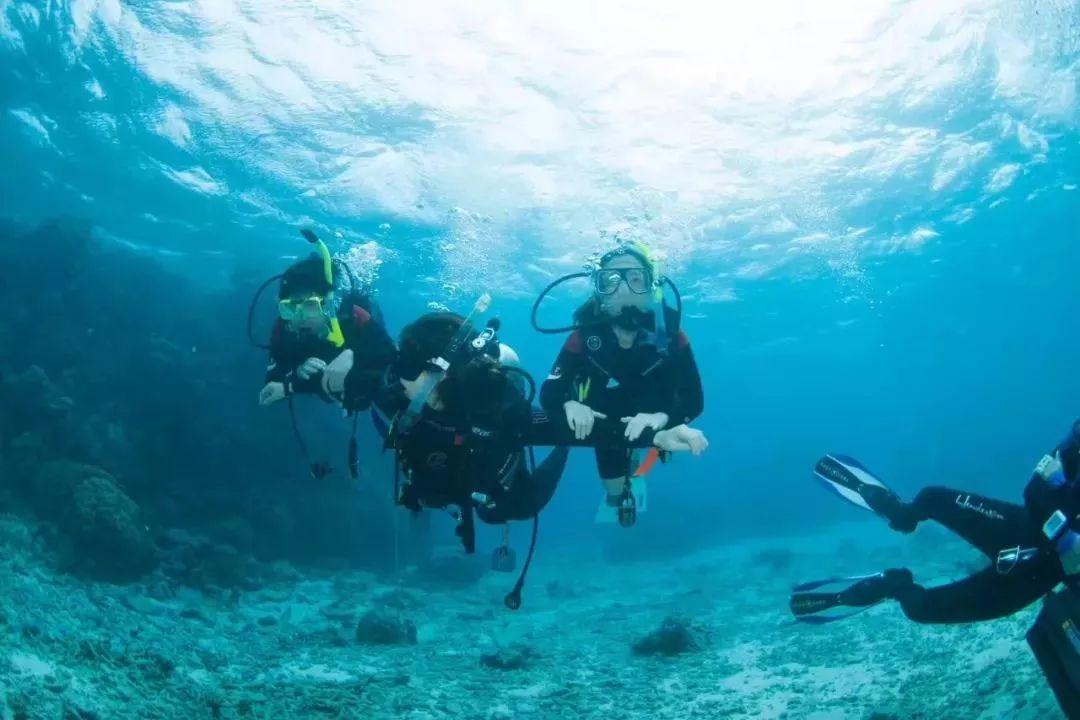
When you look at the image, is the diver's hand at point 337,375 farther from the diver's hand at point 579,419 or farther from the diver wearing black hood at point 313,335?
the diver's hand at point 579,419

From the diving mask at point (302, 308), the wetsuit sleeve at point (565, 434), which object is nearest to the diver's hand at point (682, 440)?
the wetsuit sleeve at point (565, 434)

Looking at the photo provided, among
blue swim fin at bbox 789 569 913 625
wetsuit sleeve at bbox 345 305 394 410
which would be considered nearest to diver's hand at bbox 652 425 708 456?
blue swim fin at bbox 789 569 913 625

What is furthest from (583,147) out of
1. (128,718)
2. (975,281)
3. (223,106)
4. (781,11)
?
(975,281)

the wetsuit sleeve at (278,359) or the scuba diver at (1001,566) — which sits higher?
the wetsuit sleeve at (278,359)

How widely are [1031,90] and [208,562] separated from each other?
2433 cm

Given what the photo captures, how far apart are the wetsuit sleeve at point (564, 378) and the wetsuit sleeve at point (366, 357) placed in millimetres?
1534

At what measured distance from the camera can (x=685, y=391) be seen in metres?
5.81

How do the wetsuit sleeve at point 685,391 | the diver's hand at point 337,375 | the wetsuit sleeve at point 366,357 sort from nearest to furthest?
1. the wetsuit sleeve at point 366,357
2. the diver's hand at point 337,375
3. the wetsuit sleeve at point 685,391

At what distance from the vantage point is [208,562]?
495 inches

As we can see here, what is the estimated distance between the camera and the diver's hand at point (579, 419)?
16.5ft

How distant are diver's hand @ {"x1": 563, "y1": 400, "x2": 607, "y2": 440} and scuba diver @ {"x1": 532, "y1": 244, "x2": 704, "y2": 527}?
1.52 feet

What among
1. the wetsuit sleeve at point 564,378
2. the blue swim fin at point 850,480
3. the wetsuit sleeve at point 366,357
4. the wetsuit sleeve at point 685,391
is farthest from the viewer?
the blue swim fin at point 850,480

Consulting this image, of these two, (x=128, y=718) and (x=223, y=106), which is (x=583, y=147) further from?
(x=128, y=718)

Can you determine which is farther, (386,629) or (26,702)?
(386,629)
